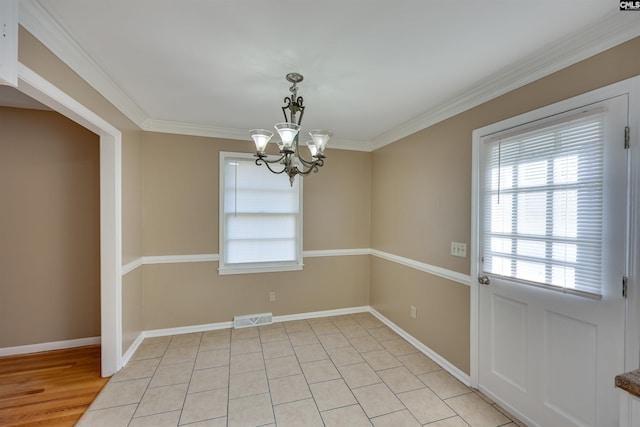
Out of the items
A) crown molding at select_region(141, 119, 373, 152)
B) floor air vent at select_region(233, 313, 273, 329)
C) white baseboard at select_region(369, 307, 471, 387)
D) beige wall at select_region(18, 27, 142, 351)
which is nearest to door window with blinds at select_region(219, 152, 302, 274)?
crown molding at select_region(141, 119, 373, 152)

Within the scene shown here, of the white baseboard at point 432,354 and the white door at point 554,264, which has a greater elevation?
the white door at point 554,264

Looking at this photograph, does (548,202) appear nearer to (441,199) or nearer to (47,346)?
(441,199)

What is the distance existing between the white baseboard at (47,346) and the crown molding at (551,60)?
14.8 ft

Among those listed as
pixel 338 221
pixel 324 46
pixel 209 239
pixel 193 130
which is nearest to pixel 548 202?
pixel 324 46

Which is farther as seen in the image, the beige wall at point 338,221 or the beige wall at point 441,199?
the beige wall at point 338,221

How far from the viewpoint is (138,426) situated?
1871 mm

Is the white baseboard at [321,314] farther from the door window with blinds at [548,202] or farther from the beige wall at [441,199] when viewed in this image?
the door window with blinds at [548,202]

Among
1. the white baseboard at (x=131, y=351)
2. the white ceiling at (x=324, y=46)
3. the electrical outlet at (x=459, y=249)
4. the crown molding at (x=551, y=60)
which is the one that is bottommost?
the white baseboard at (x=131, y=351)

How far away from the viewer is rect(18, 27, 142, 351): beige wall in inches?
60.1

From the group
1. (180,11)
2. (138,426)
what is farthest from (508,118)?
(138,426)

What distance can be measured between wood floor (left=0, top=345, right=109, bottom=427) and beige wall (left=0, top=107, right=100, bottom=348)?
0.27 m

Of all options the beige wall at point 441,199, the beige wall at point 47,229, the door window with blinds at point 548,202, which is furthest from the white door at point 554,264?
the beige wall at point 47,229

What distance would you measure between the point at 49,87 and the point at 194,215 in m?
1.96

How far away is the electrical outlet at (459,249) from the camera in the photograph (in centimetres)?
243
